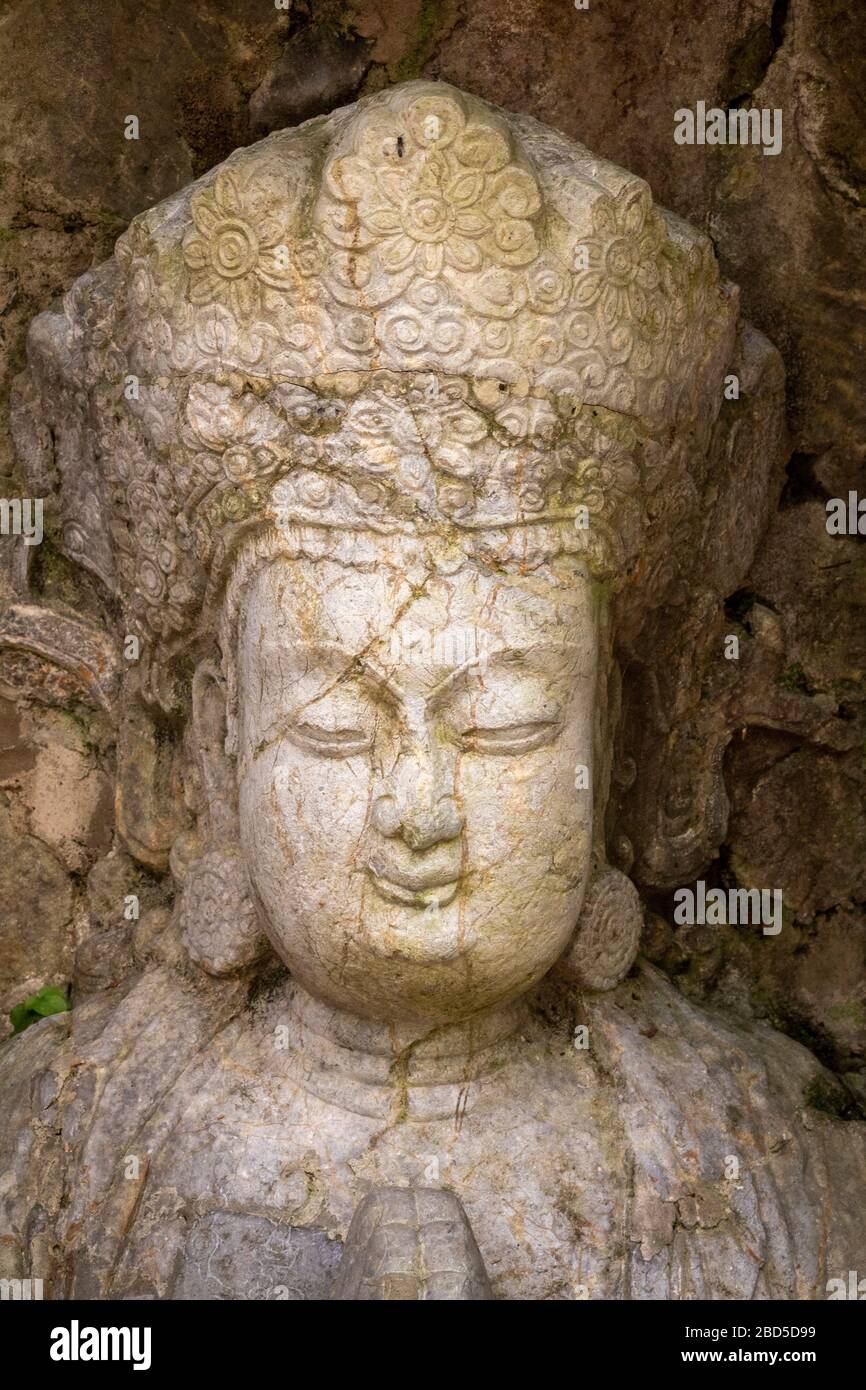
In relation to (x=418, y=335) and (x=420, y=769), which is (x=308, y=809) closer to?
(x=420, y=769)

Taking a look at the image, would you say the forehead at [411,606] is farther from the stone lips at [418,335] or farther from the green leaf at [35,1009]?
the green leaf at [35,1009]

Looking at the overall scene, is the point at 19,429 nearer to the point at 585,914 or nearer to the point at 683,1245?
the point at 585,914

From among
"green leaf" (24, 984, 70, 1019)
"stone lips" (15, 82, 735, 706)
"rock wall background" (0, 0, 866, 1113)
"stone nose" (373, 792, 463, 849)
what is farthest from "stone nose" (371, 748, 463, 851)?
"green leaf" (24, 984, 70, 1019)

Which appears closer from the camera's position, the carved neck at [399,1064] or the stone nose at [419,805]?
the stone nose at [419,805]

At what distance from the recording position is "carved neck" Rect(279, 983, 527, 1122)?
4137 mm

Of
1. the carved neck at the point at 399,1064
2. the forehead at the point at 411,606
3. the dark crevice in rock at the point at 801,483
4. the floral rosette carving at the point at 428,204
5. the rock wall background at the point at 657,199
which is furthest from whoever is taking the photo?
the dark crevice in rock at the point at 801,483

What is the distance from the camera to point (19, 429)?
4.57 meters

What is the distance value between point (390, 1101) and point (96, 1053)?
0.61 metres

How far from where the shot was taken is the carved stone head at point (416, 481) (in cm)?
372

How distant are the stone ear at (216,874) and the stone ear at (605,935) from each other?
63 centimetres

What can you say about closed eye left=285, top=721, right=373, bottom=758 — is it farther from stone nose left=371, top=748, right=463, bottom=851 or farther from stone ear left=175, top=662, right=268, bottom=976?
stone ear left=175, top=662, right=268, bottom=976

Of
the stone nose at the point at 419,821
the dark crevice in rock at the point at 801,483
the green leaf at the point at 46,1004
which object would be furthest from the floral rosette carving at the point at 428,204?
the green leaf at the point at 46,1004

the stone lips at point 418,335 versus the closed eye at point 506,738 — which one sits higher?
the stone lips at point 418,335

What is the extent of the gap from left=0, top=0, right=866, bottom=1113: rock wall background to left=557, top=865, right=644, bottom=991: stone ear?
0.40 meters
